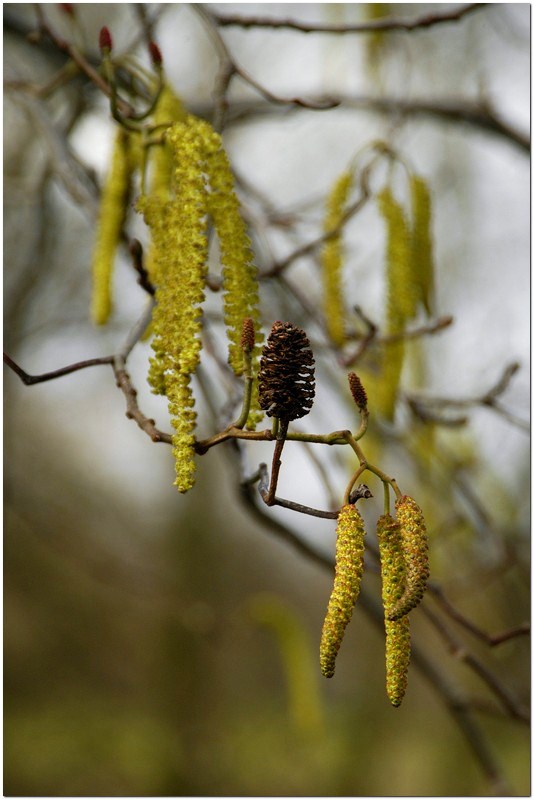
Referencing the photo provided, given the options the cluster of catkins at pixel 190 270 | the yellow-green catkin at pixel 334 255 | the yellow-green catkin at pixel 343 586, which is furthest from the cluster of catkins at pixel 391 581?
the yellow-green catkin at pixel 334 255

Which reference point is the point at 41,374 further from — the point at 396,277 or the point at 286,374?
the point at 396,277

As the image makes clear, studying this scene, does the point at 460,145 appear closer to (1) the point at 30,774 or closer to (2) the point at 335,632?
(2) the point at 335,632

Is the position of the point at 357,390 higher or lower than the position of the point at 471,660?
higher

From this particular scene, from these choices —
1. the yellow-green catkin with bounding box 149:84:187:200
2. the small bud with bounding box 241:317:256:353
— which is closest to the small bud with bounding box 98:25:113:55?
the yellow-green catkin with bounding box 149:84:187:200

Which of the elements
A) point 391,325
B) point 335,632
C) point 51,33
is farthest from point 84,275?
point 335,632

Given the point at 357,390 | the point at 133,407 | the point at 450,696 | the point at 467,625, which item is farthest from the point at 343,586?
the point at 450,696

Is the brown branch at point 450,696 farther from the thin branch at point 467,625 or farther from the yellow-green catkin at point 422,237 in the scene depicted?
the yellow-green catkin at point 422,237

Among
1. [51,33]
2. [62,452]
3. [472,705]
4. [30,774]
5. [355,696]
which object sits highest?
[51,33]
